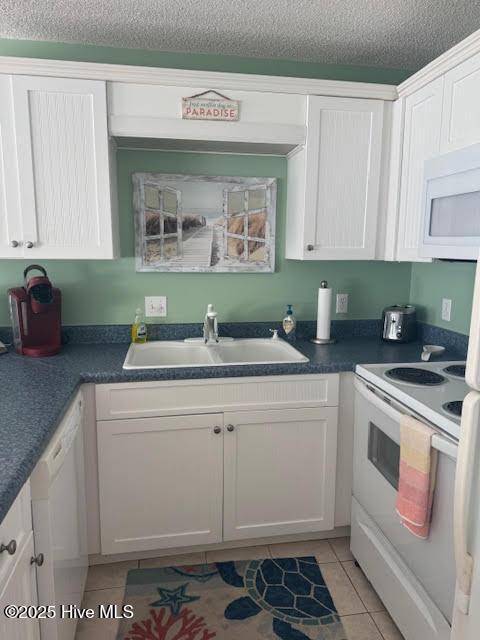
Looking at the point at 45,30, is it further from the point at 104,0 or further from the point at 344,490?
the point at 344,490

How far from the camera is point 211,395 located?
1925 millimetres

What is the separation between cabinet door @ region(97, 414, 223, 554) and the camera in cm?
189

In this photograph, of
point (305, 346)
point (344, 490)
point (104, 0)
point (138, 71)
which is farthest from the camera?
point (305, 346)

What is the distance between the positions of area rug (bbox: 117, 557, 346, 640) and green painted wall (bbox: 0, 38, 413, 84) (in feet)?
7.95

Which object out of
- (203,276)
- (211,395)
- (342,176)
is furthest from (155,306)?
(342,176)

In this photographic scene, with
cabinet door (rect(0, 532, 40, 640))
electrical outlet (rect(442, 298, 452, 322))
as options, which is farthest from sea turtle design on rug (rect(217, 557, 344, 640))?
electrical outlet (rect(442, 298, 452, 322))

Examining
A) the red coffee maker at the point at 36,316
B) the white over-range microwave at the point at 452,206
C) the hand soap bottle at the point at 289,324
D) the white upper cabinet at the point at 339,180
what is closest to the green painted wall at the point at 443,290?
the white upper cabinet at the point at 339,180

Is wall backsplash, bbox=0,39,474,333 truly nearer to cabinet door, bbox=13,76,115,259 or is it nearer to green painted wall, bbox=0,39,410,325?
green painted wall, bbox=0,39,410,325

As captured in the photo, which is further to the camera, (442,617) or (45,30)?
(45,30)

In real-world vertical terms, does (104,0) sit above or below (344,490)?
above

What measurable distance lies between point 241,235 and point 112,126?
0.84 metres

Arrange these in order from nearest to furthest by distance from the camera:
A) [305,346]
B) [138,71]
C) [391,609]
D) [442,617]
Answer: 1. [442,617]
2. [391,609]
3. [138,71]
4. [305,346]

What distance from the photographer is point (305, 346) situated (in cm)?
234

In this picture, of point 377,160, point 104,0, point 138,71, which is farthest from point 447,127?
point 104,0
